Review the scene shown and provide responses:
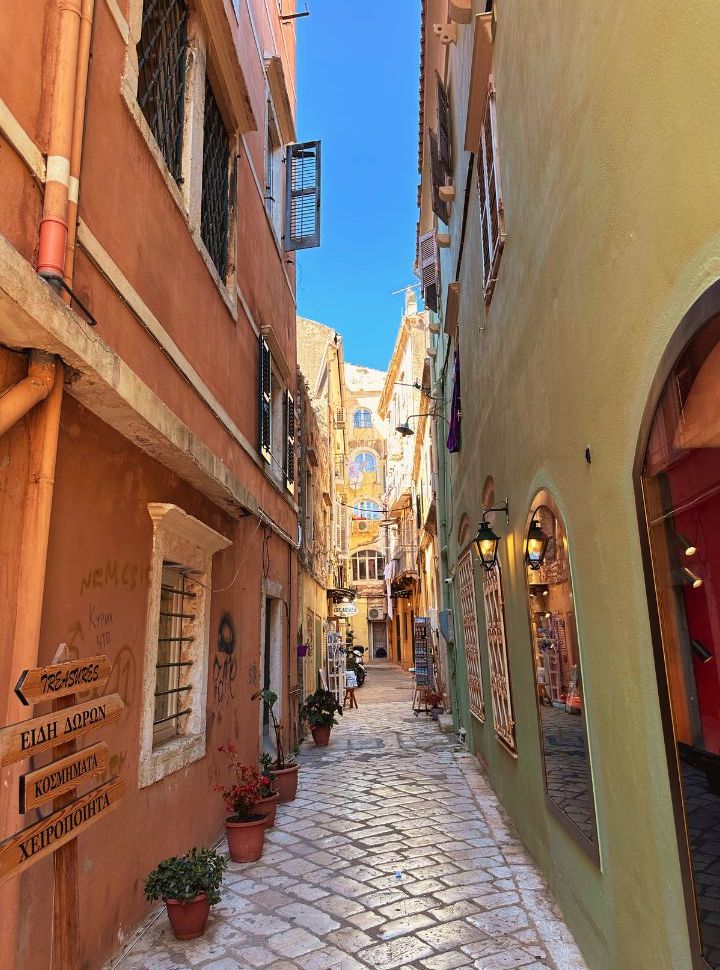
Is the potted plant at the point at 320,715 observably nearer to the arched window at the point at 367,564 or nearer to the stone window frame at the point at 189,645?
the stone window frame at the point at 189,645

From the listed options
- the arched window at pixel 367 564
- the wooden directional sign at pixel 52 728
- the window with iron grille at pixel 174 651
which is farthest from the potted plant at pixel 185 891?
the arched window at pixel 367 564

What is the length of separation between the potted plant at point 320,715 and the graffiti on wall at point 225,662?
4.87 m

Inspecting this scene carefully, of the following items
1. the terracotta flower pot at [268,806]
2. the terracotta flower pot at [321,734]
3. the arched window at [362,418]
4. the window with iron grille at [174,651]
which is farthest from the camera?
the arched window at [362,418]

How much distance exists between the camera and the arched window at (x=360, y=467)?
143 feet

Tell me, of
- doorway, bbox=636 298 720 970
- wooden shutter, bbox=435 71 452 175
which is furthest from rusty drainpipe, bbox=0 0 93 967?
wooden shutter, bbox=435 71 452 175

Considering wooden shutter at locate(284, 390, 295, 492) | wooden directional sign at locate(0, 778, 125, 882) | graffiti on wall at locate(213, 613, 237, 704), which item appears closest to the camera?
wooden directional sign at locate(0, 778, 125, 882)

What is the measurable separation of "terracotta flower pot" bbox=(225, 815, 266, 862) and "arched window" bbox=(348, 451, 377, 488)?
3821cm

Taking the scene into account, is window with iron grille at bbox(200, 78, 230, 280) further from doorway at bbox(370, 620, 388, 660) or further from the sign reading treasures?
doorway at bbox(370, 620, 388, 660)

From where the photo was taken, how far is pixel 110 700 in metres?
2.93

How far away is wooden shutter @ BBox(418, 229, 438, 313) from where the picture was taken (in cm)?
1441

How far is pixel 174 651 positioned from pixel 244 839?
169 centimetres

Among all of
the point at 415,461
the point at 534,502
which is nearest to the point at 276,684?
the point at 534,502

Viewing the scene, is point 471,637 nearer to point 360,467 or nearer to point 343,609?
point 343,609

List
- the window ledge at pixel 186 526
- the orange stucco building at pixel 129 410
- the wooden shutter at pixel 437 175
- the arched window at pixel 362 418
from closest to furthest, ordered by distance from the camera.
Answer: the orange stucco building at pixel 129 410, the window ledge at pixel 186 526, the wooden shutter at pixel 437 175, the arched window at pixel 362 418
